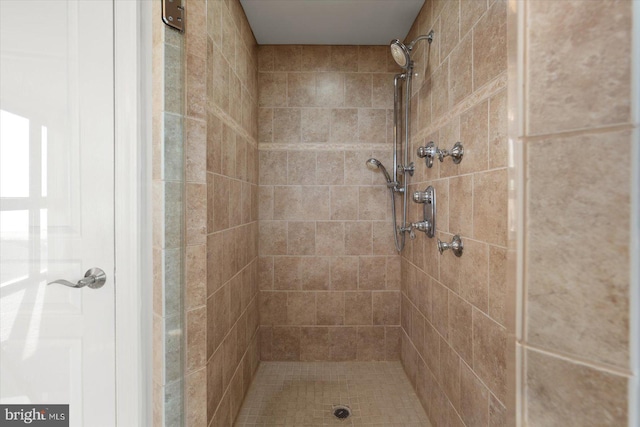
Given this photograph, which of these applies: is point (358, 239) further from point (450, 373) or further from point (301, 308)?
point (450, 373)

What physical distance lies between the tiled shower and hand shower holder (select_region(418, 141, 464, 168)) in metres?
0.03

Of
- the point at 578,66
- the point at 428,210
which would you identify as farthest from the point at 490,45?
the point at 578,66

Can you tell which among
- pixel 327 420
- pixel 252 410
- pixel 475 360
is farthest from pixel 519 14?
pixel 252 410

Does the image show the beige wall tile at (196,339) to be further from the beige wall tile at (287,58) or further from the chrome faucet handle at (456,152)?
the beige wall tile at (287,58)

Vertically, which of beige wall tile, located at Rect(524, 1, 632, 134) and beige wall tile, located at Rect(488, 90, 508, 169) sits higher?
beige wall tile, located at Rect(488, 90, 508, 169)

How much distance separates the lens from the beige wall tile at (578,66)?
0.25 meters

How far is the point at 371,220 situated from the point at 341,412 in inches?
48.4

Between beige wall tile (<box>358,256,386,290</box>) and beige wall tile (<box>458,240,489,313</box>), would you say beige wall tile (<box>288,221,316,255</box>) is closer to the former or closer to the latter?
beige wall tile (<box>358,256,386,290</box>)

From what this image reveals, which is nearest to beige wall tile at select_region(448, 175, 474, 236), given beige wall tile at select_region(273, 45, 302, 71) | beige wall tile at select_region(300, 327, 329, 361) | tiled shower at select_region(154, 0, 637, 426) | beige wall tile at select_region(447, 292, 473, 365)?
tiled shower at select_region(154, 0, 637, 426)

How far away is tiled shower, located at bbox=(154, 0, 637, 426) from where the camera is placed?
29 cm

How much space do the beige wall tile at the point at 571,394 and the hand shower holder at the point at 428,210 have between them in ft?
4.74

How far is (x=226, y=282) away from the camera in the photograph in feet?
5.10

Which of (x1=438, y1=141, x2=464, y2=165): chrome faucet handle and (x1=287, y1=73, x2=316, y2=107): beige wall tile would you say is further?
(x1=287, y1=73, x2=316, y2=107): beige wall tile

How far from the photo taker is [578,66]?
10.8 inches
